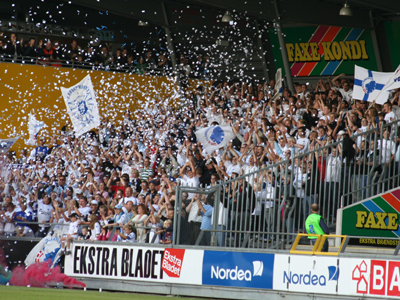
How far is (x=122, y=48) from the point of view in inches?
1064

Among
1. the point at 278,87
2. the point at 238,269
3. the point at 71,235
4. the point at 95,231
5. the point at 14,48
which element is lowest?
the point at 238,269

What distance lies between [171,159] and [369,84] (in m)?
6.16

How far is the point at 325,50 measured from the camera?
80.0 feet

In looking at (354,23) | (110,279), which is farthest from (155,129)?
(110,279)

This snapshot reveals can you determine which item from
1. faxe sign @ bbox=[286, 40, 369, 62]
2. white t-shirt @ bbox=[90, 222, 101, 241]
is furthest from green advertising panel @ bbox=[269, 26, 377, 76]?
white t-shirt @ bbox=[90, 222, 101, 241]

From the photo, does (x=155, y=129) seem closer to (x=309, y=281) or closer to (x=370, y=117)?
(x=370, y=117)

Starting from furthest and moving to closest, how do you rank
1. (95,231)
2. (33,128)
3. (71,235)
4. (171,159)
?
1. (33,128)
2. (171,159)
3. (95,231)
4. (71,235)

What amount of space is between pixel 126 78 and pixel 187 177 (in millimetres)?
10203

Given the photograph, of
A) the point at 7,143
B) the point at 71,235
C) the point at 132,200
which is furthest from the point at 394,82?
the point at 7,143

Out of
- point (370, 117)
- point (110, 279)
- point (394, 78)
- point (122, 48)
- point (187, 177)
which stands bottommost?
point (110, 279)

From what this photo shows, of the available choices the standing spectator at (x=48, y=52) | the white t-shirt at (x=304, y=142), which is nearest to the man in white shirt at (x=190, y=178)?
the white t-shirt at (x=304, y=142)

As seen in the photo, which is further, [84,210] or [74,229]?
[84,210]

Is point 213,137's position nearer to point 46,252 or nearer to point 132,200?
point 132,200

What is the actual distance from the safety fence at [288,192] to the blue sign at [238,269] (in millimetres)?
328
